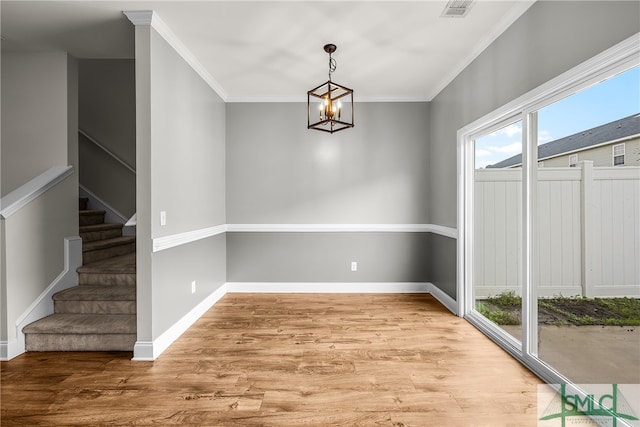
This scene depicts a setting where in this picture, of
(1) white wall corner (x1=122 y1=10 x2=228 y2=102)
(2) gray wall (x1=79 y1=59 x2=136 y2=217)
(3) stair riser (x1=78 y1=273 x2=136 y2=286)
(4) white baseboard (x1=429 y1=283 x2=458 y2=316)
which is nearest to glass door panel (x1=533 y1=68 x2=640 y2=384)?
(4) white baseboard (x1=429 y1=283 x2=458 y2=316)

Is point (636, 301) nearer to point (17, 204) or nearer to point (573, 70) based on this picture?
point (573, 70)

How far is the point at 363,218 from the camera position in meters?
4.71

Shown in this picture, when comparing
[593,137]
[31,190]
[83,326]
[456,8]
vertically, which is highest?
[456,8]

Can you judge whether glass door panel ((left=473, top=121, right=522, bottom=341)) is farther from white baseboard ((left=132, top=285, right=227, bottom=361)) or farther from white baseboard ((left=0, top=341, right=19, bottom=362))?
white baseboard ((left=0, top=341, right=19, bottom=362))

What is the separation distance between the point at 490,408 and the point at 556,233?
125cm

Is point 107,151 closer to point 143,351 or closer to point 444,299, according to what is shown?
point 143,351

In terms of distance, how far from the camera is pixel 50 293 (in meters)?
3.03

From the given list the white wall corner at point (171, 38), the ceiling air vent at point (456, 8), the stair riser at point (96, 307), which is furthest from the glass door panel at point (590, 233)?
the stair riser at point (96, 307)

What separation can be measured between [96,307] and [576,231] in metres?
3.88

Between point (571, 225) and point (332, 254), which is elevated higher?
point (571, 225)

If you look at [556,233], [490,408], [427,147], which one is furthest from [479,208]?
[490,408]

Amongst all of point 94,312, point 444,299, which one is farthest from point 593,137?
point 94,312

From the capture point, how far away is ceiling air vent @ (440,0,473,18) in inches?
96.6

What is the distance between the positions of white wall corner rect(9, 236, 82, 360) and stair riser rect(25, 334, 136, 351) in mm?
87
